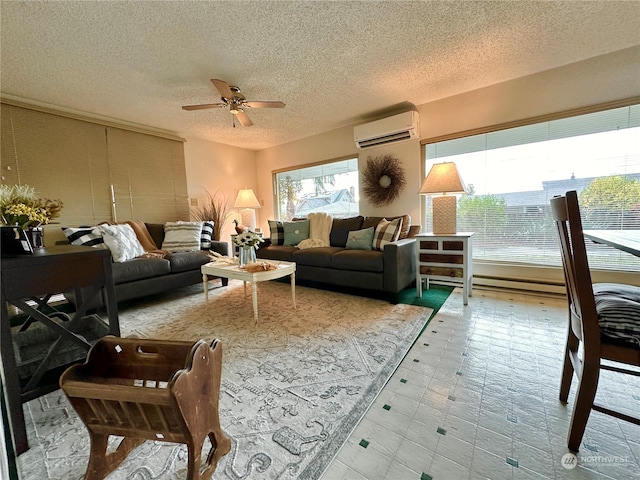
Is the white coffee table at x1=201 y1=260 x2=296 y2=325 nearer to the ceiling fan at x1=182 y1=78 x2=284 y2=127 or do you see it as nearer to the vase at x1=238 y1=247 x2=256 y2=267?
the vase at x1=238 y1=247 x2=256 y2=267

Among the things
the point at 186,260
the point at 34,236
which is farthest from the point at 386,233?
the point at 34,236

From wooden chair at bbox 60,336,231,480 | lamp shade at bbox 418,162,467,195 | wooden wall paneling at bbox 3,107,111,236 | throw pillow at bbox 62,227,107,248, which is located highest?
wooden wall paneling at bbox 3,107,111,236

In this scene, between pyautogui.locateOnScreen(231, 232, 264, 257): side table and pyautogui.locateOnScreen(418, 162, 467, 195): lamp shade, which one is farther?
pyautogui.locateOnScreen(231, 232, 264, 257): side table

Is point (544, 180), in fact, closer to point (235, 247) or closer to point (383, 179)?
point (383, 179)

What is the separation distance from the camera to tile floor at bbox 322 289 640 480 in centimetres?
92

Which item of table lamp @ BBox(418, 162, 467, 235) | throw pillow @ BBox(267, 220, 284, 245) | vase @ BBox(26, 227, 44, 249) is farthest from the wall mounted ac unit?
vase @ BBox(26, 227, 44, 249)

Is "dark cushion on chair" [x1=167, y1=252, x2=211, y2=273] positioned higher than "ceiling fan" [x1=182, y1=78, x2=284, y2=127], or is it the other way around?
"ceiling fan" [x1=182, y1=78, x2=284, y2=127]

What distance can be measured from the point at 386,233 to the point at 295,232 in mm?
1388

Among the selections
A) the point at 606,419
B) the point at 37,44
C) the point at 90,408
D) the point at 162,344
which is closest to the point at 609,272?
the point at 606,419

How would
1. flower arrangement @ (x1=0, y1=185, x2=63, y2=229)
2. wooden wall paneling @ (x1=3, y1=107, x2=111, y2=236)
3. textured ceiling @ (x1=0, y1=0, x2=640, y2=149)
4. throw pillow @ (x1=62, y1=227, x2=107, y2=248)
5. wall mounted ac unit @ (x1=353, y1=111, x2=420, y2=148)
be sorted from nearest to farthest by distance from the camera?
flower arrangement @ (x1=0, y1=185, x2=63, y2=229), textured ceiling @ (x1=0, y1=0, x2=640, y2=149), throw pillow @ (x1=62, y1=227, x2=107, y2=248), wooden wall paneling @ (x1=3, y1=107, x2=111, y2=236), wall mounted ac unit @ (x1=353, y1=111, x2=420, y2=148)

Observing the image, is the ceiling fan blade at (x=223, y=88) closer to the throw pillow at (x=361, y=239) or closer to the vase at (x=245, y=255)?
the vase at (x=245, y=255)

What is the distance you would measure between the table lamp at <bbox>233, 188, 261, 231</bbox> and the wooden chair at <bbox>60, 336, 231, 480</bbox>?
3436 mm

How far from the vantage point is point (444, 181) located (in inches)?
102

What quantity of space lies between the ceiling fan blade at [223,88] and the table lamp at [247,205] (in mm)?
2133
